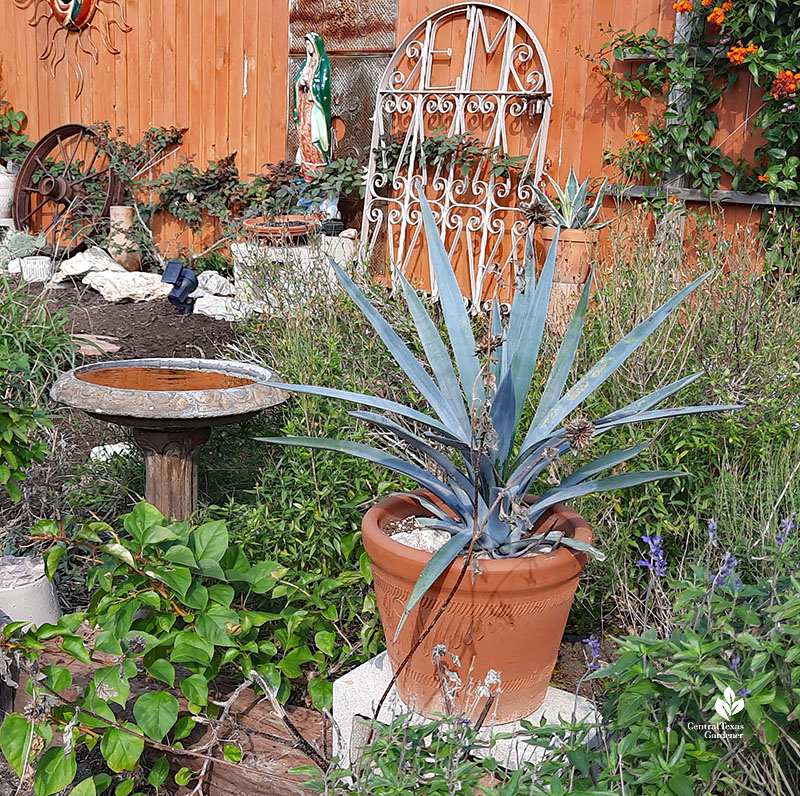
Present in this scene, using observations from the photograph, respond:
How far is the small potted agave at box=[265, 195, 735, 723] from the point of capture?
5.72ft

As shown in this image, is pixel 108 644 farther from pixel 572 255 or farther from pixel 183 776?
pixel 572 255

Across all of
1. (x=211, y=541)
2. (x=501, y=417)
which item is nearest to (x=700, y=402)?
(x=501, y=417)

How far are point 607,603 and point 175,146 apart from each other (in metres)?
6.47

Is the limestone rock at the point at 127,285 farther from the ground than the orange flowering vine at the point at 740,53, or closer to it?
closer to it

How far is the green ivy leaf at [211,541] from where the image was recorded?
6.55ft

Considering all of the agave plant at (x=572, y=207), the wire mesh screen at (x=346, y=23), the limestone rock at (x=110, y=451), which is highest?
the wire mesh screen at (x=346, y=23)

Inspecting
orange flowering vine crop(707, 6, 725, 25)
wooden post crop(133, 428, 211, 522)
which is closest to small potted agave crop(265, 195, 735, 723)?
wooden post crop(133, 428, 211, 522)


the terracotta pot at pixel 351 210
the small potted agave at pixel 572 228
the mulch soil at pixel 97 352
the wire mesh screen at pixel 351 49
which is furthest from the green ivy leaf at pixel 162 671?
the wire mesh screen at pixel 351 49

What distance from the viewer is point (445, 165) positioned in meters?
6.06

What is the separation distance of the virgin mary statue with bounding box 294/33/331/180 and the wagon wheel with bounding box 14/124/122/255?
2251 mm

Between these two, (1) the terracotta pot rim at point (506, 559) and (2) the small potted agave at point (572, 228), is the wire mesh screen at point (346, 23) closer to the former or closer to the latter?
(2) the small potted agave at point (572, 228)

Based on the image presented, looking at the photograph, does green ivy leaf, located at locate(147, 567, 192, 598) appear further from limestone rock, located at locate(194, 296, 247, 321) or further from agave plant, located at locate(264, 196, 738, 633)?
limestone rock, located at locate(194, 296, 247, 321)

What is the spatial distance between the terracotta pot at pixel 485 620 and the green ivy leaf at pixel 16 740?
2.47 ft

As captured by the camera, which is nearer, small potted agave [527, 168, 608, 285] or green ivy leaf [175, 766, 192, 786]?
green ivy leaf [175, 766, 192, 786]
